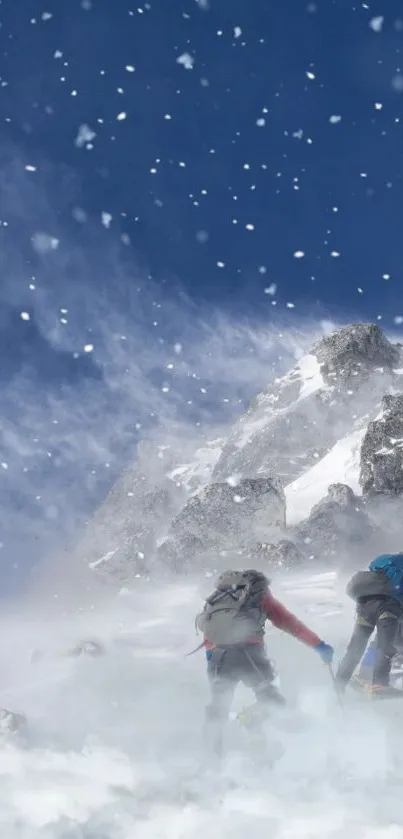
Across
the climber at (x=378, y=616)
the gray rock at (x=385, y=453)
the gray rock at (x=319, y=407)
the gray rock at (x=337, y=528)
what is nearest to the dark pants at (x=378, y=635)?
the climber at (x=378, y=616)

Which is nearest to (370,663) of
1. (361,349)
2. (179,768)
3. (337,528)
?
(179,768)

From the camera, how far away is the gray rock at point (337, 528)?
40094mm

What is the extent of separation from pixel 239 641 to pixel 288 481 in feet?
252

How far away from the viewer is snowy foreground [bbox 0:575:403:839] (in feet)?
13.9

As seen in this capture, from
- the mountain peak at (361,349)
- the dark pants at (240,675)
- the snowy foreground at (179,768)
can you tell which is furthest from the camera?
the mountain peak at (361,349)

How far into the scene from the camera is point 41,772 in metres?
5.63

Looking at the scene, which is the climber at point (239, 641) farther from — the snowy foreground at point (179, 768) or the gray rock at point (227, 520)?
the gray rock at point (227, 520)

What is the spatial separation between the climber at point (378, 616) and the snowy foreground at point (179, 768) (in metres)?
0.33

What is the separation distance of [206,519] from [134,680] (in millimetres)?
42038

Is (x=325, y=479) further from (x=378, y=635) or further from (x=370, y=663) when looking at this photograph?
(x=378, y=635)

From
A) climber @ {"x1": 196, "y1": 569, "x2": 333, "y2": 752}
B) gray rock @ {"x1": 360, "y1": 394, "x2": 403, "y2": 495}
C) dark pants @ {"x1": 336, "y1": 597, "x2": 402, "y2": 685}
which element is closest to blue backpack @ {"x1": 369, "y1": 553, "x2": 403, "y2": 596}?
dark pants @ {"x1": 336, "y1": 597, "x2": 402, "y2": 685}

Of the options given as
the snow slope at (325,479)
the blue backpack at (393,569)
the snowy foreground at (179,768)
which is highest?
the snow slope at (325,479)

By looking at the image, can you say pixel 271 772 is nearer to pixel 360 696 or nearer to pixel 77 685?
pixel 360 696

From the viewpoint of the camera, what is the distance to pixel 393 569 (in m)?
7.11
